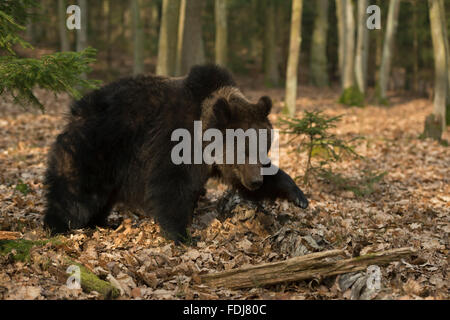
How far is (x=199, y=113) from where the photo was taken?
652cm

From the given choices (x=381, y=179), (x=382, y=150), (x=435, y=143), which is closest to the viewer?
(x=381, y=179)

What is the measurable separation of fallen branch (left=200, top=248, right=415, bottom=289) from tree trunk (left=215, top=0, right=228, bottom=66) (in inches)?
582

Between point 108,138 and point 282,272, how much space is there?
10.7 feet

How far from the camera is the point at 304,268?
15.3 ft

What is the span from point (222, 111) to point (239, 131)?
1.28 feet

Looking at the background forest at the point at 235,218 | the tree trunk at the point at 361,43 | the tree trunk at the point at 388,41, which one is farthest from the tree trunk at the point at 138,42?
the tree trunk at the point at 388,41

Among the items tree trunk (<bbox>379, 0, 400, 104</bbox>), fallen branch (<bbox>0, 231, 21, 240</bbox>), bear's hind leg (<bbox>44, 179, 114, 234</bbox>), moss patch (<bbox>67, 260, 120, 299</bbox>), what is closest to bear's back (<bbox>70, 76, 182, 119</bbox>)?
bear's hind leg (<bbox>44, 179, 114, 234</bbox>)

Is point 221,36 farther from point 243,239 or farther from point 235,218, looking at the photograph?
point 243,239

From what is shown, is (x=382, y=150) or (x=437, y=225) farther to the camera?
(x=382, y=150)

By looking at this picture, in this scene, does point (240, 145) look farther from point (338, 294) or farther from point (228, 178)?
point (338, 294)

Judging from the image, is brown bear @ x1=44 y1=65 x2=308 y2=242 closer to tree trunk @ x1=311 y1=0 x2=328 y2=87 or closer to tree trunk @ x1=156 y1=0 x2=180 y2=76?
tree trunk @ x1=156 y1=0 x2=180 y2=76

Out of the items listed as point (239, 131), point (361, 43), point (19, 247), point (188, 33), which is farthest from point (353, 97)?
point (19, 247)

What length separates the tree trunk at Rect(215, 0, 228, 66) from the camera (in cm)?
1867

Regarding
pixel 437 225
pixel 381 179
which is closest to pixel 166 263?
pixel 437 225
